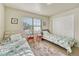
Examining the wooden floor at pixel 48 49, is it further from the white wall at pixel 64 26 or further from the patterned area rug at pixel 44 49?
the white wall at pixel 64 26

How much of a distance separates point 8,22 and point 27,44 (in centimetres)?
51

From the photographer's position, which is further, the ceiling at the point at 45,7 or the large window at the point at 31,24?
the large window at the point at 31,24

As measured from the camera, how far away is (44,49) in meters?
1.69

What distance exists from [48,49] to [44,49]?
71 mm

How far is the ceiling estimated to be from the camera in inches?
63.8

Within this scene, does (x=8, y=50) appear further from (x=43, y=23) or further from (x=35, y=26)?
(x=43, y=23)

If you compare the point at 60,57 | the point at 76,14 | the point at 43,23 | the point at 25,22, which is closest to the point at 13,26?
the point at 25,22

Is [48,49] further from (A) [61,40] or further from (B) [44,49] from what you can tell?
(A) [61,40]

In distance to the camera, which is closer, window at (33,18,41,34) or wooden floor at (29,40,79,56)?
wooden floor at (29,40,79,56)

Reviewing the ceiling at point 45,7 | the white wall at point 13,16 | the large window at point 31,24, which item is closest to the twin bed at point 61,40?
the large window at point 31,24

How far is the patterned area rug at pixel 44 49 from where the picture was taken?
1.64 m

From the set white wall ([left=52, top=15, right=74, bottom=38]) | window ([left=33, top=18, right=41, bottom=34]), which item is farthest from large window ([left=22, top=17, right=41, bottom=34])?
white wall ([left=52, top=15, right=74, bottom=38])

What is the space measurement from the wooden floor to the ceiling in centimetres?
55

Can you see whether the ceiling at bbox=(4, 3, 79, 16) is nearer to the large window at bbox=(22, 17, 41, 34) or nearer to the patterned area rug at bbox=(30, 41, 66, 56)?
the large window at bbox=(22, 17, 41, 34)
